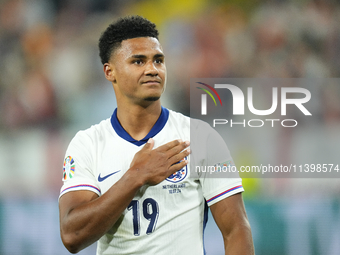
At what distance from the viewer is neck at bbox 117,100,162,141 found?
1.83m

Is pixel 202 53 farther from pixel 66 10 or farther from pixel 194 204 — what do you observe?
pixel 194 204

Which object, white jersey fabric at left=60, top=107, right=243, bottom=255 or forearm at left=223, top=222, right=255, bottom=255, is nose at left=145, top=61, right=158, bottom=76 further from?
forearm at left=223, top=222, right=255, bottom=255

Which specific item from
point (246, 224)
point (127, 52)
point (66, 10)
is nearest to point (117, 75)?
point (127, 52)

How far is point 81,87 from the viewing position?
13.4 ft

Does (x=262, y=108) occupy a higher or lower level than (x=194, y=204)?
higher

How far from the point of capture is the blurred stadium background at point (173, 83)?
343cm

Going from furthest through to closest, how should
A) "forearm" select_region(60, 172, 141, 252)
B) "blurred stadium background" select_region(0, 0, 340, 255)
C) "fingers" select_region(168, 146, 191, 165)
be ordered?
"blurred stadium background" select_region(0, 0, 340, 255) < "fingers" select_region(168, 146, 191, 165) < "forearm" select_region(60, 172, 141, 252)

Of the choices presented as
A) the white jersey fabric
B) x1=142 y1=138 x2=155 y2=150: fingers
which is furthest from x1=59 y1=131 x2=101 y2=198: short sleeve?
x1=142 y1=138 x2=155 y2=150: fingers

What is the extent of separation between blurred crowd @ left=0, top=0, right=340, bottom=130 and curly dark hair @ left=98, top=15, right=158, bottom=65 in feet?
6.63

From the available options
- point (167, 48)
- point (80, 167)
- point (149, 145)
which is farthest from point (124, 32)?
point (167, 48)

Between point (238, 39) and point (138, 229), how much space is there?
3.28 meters

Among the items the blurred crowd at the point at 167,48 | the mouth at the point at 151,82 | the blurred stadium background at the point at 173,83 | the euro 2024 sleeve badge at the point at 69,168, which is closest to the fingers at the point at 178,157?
the mouth at the point at 151,82

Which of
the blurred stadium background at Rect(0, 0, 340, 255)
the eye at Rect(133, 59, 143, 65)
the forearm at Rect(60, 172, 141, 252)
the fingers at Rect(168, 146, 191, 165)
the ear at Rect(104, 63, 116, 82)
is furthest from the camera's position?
the blurred stadium background at Rect(0, 0, 340, 255)

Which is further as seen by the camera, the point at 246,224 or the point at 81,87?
the point at 81,87
